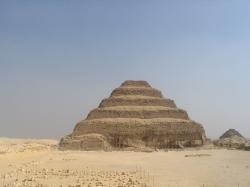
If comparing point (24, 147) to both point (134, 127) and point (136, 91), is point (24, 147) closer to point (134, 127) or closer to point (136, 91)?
point (134, 127)

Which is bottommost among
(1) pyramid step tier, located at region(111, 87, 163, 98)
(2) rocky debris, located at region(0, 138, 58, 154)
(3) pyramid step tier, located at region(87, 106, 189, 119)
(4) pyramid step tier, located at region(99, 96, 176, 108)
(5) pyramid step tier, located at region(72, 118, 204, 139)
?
(2) rocky debris, located at region(0, 138, 58, 154)

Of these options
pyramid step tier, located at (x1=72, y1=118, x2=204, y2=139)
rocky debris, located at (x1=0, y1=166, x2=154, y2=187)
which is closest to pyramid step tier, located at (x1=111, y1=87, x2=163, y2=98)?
pyramid step tier, located at (x1=72, y1=118, x2=204, y2=139)

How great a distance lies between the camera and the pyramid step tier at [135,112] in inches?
2126

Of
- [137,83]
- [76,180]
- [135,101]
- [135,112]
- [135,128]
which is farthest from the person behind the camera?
[137,83]

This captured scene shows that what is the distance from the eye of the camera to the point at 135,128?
52.1m

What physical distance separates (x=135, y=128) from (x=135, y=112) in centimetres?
258

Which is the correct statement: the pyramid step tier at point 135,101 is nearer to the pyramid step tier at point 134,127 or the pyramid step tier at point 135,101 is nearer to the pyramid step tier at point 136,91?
the pyramid step tier at point 136,91

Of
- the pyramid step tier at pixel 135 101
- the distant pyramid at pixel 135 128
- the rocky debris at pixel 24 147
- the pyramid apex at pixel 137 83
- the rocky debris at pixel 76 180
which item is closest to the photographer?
the rocky debris at pixel 76 180

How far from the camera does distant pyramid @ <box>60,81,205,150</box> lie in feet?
168

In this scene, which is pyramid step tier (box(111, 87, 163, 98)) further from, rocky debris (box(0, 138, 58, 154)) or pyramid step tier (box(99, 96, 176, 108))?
rocky debris (box(0, 138, 58, 154))

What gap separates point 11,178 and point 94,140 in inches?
1085

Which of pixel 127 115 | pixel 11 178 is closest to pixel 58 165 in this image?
pixel 11 178

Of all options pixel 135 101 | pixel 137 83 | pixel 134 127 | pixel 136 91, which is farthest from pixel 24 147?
pixel 137 83

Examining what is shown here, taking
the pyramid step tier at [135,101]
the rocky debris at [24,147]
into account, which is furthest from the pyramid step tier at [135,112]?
the rocky debris at [24,147]
